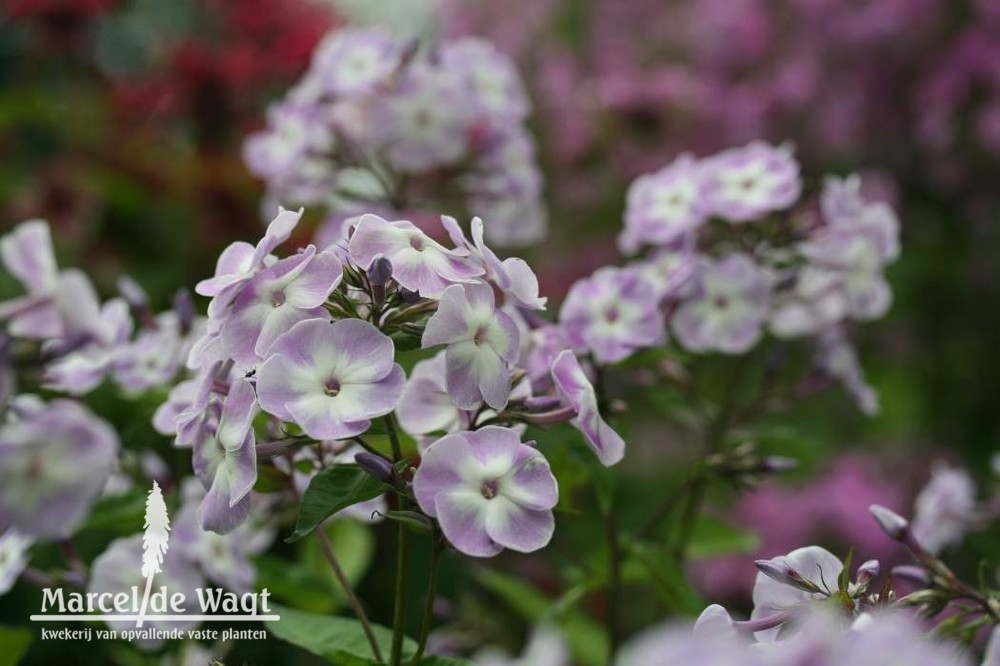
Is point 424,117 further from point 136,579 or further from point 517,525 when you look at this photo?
point 517,525

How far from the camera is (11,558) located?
2.32 ft

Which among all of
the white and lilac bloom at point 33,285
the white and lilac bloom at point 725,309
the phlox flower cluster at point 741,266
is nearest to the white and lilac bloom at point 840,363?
the phlox flower cluster at point 741,266

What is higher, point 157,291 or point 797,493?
point 157,291

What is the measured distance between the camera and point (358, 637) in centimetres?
65

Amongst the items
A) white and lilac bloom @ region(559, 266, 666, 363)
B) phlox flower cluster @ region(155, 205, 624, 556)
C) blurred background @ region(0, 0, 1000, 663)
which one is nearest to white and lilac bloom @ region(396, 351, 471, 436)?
phlox flower cluster @ region(155, 205, 624, 556)

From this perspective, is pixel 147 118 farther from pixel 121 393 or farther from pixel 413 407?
pixel 413 407

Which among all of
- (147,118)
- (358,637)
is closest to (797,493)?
(147,118)

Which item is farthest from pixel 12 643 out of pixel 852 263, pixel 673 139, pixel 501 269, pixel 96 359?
pixel 673 139

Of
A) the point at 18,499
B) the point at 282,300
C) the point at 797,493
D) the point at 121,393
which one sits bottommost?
the point at 18,499

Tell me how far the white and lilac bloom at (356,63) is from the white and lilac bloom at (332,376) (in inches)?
22.7

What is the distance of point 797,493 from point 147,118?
4.49 feet

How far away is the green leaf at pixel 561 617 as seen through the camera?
98 cm

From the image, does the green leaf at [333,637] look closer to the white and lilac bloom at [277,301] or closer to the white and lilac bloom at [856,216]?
the white and lilac bloom at [277,301]

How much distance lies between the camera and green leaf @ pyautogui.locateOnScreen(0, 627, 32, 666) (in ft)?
1.95
